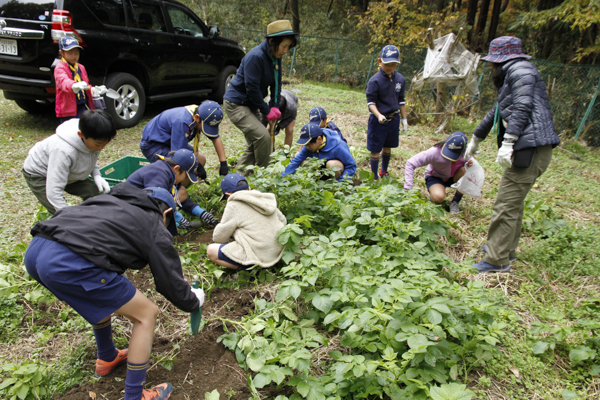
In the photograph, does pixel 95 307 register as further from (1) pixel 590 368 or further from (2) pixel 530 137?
(2) pixel 530 137

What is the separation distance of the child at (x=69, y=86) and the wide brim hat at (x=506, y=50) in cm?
408

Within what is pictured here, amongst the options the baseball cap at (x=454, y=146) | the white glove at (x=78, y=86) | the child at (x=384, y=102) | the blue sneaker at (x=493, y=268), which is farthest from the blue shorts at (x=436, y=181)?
the white glove at (x=78, y=86)

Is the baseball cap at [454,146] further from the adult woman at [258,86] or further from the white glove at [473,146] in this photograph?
the adult woman at [258,86]

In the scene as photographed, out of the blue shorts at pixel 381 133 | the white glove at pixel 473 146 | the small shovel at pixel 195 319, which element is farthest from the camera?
the blue shorts at pixel 381 133

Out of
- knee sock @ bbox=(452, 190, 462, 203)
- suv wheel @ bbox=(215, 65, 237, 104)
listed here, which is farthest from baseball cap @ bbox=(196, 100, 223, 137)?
suv wheel @ bbox=(215, 65, 237, 104)

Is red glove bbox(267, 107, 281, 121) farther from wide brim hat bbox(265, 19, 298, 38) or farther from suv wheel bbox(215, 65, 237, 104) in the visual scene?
suv wheel bbox(215, 65, 237, 104)

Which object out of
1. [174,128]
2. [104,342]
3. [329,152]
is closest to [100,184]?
[174,128]

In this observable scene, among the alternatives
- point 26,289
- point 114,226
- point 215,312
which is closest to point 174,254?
point 114,226

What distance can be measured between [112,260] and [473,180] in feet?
11.7

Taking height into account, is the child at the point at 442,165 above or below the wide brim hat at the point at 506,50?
below

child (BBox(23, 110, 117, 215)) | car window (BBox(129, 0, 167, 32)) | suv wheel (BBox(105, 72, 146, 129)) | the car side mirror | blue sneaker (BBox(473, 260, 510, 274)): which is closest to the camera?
A: child (BBox(23, 110, 117, 215))

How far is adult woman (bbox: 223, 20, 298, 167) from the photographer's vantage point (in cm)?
398

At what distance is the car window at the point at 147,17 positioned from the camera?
226 inches

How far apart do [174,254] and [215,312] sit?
2.92 ft
